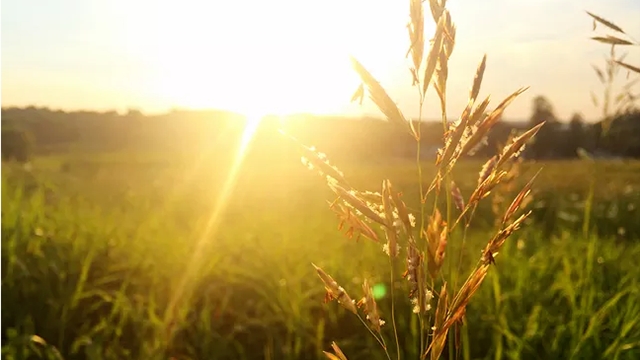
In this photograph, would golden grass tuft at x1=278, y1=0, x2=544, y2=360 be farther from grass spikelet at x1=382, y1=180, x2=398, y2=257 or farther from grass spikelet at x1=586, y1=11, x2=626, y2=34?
grass spikelet at x1=586, y1=11, x2=626, y2=34

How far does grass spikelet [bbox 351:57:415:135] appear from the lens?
0.79m

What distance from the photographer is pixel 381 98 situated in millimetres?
801

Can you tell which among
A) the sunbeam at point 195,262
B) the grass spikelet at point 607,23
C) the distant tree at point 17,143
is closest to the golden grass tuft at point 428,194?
the grass spikelet at point 607,23

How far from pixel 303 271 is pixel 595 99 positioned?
1552 mm

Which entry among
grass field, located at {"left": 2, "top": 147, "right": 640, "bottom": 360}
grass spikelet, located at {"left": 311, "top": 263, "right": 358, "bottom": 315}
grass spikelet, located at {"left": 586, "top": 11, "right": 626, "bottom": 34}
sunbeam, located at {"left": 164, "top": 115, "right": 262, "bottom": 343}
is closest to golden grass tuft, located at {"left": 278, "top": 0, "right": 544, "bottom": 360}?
grass spikelet, located at {"left": 311, "top": 263, "right": 358, "bottom": 315}

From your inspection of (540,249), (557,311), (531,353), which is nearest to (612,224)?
(540,249)

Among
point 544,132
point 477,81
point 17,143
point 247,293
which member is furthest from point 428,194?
point 17,143

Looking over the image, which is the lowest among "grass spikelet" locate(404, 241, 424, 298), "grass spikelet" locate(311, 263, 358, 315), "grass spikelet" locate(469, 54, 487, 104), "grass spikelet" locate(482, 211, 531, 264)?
"grass spikelet" locate(311, 263, 358, 315)

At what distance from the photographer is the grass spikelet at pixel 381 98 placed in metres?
0.79

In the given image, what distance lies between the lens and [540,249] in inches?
137

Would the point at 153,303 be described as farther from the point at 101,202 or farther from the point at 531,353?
the point at 101,202

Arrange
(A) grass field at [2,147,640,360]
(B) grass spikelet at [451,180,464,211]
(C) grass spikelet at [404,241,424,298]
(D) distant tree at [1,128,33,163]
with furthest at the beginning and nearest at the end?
(D) distant tree at [1,128,33,163]
(A) grass field at [2,147,640,360]
(B) grass spikelet at [451,180,464,211]
(C) grass spikelet at [404,241,424,298]

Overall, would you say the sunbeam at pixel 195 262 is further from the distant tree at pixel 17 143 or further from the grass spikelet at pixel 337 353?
the distant tree at pixel 17 143

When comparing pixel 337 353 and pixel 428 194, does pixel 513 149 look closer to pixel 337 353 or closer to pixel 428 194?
pixel 428 194
